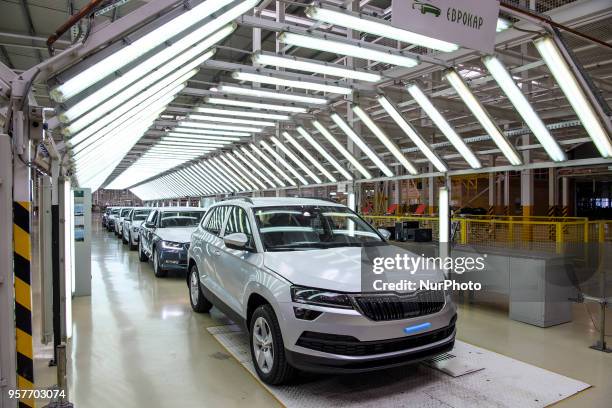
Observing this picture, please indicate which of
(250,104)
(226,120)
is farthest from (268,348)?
(226,120)

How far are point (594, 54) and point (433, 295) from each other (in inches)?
344

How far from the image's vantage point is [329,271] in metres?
3.57

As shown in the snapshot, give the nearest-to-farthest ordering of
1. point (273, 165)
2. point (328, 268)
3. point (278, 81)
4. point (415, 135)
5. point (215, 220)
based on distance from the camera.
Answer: point (328, 268)
point (215, 220)
point (278, 81)
point (415, 135)
point (273, 165)

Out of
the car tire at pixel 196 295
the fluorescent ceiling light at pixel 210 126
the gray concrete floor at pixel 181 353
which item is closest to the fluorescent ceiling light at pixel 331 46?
the car tire at pixel 196 295

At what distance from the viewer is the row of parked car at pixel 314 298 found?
129 inches

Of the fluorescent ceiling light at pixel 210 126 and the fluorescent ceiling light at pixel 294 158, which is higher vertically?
the fluorescent ceiling light at pixel 210 126

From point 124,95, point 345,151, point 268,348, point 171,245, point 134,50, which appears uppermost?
point 134,50

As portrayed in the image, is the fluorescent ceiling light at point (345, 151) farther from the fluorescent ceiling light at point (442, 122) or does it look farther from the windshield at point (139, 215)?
the windshield at point (139, 215)

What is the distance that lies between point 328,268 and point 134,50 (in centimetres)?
262

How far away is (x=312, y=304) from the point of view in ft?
10.9

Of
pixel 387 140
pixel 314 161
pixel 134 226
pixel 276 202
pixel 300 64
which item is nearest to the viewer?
pixel 276 202

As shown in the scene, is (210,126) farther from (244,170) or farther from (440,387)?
(440,387)

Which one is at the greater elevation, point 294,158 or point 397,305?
point 294,158

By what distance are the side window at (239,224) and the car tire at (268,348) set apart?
30.4 inches
